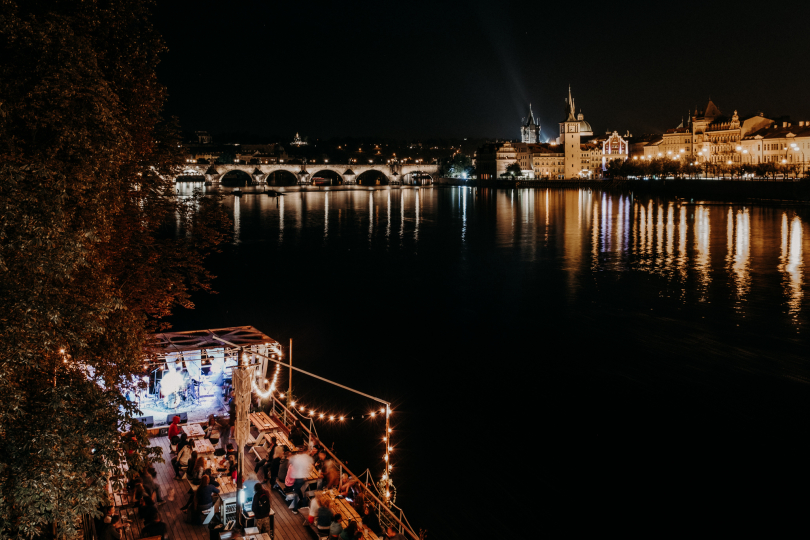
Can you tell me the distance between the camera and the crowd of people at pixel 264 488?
19.5 ft

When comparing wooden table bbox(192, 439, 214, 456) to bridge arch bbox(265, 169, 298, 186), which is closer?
wooden table bbox(192, 439, 214, 456)

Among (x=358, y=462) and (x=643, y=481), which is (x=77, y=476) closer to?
(x=358, y=462)

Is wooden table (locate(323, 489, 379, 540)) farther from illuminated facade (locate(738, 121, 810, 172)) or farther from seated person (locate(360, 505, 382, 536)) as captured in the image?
illuminated facade (locate(738, 121, 810, 172))

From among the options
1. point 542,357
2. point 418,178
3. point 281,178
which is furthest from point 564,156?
point 542,357

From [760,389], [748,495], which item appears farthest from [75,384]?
[760,389]

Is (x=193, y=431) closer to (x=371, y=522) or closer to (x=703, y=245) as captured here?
(x=371, y=522)

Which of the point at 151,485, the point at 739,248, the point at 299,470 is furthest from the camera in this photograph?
the point at 739,248

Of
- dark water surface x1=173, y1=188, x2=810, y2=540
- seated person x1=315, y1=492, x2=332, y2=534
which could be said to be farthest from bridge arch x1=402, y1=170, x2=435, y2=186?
seated person x1=315, y1=492, x2=332, y2=534

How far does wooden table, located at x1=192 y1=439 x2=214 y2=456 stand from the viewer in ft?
25.1

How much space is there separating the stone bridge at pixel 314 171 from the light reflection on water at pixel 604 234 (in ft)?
103

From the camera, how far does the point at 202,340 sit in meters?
9.70

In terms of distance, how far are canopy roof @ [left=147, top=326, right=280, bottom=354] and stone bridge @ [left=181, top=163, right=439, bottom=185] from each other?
73472 mm

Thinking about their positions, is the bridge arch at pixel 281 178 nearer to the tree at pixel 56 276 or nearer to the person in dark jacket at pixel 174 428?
the person in dark jacket at pixel 174 428

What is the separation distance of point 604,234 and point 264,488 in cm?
3219
